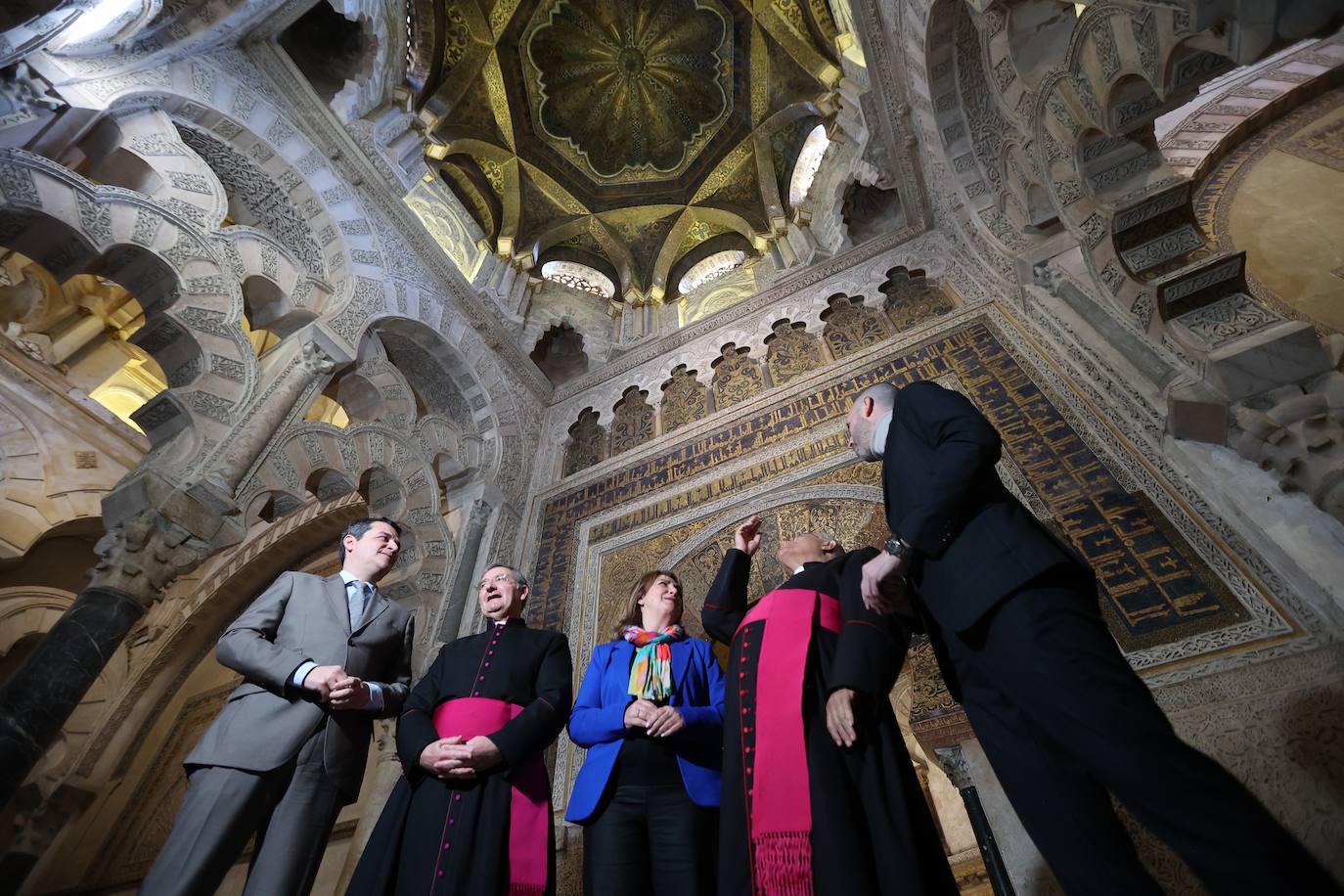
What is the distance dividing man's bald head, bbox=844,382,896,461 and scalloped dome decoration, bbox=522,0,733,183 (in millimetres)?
7782

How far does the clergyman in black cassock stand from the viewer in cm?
175

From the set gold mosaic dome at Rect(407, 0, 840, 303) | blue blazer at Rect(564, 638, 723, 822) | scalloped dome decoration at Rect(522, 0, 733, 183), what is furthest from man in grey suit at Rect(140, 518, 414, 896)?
scalloped dome decoration at Rect(522, 0, 733, 183)

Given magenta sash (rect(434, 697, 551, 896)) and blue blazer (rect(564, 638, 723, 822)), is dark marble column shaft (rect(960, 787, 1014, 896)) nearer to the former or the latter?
blue blazer (rect(564, 638, 723, 822))

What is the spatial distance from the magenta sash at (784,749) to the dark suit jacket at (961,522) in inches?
15.9

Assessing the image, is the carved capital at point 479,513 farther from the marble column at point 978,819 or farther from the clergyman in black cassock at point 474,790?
the marble column at point 978,819

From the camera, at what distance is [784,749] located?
5.50 feet

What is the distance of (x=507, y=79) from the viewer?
314 inches

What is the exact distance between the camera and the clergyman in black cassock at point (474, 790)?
1746 millimetres

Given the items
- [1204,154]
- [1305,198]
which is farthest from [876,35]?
[1305,198]

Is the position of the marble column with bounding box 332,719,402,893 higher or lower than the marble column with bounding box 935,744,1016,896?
higher

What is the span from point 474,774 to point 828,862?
104 centimetres

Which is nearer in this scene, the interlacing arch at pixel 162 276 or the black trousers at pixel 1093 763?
the black trousers at pixel 1093 763

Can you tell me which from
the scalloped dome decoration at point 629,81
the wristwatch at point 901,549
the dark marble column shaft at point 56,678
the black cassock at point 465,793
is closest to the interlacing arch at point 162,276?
the dark marble column shaft at point 56,678

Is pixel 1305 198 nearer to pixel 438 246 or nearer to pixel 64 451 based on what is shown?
pixel 438 246
